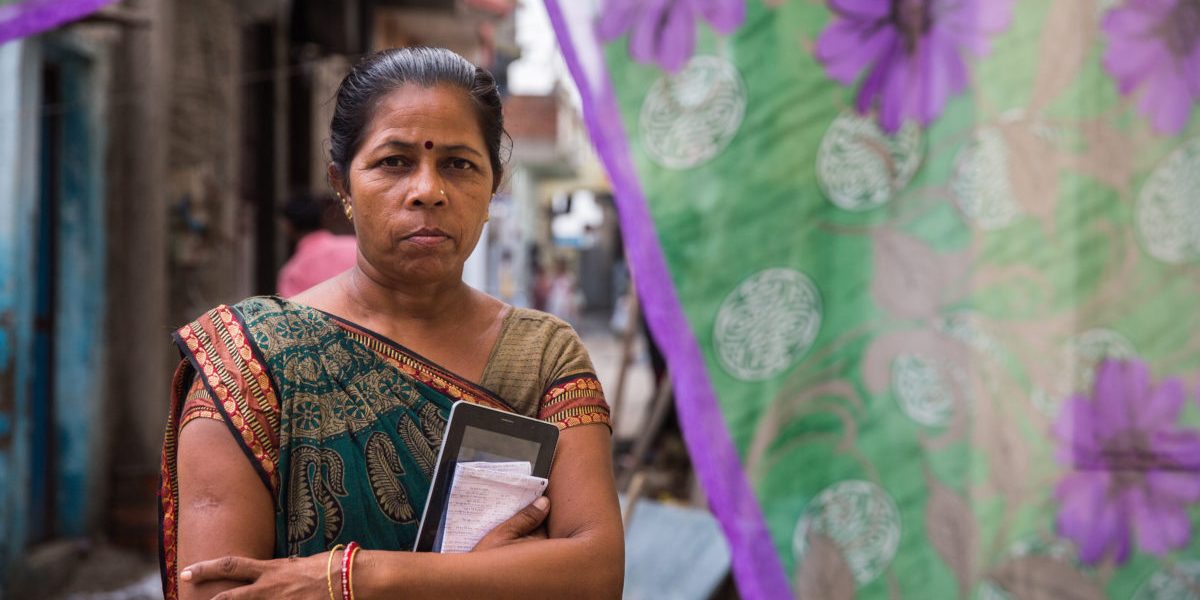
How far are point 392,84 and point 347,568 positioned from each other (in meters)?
0.62

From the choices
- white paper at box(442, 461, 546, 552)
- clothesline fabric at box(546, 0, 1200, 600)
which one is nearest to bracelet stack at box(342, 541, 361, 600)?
white paper at box(442, 461, 546, 552)

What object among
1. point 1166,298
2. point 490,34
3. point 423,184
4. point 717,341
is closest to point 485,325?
point 423,184

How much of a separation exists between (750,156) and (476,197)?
A: 3.46 ft

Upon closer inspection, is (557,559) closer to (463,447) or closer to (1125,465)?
(463,447)

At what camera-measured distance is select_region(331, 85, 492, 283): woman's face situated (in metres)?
1.42

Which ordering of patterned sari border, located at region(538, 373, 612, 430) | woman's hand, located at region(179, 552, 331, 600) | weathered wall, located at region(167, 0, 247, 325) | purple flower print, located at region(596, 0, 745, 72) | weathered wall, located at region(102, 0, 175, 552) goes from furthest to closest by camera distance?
weathered wall, located at region(167, 0, 247, 325)
weathered wall, located at region(102, 0, 175, 552)
purple flower print, located at region(596, 0, 745, 72)
patterned sari border, located at region(538, 373, 612, 430)
woman's hand, located at region(179, 552, 331, 600)

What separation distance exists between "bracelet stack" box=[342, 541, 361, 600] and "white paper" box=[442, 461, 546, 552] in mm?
116

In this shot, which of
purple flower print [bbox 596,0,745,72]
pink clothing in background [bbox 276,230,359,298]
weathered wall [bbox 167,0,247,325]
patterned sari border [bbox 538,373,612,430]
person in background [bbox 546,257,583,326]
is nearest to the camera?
patterned sari border [bbox 538,373,612,430]

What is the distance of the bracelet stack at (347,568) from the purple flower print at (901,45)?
5.13 feet

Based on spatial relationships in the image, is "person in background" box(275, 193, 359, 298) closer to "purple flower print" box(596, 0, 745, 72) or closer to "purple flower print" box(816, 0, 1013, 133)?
"purple flower print" box(596, 0, 745, 72)

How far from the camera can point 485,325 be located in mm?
1543

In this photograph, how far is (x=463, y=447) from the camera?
4.42 ft

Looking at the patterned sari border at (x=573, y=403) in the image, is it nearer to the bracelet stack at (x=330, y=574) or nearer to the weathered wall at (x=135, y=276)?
the bracelet stack at (x=330, y=574)

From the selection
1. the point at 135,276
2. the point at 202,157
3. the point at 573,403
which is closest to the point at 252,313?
the point at 573,403
